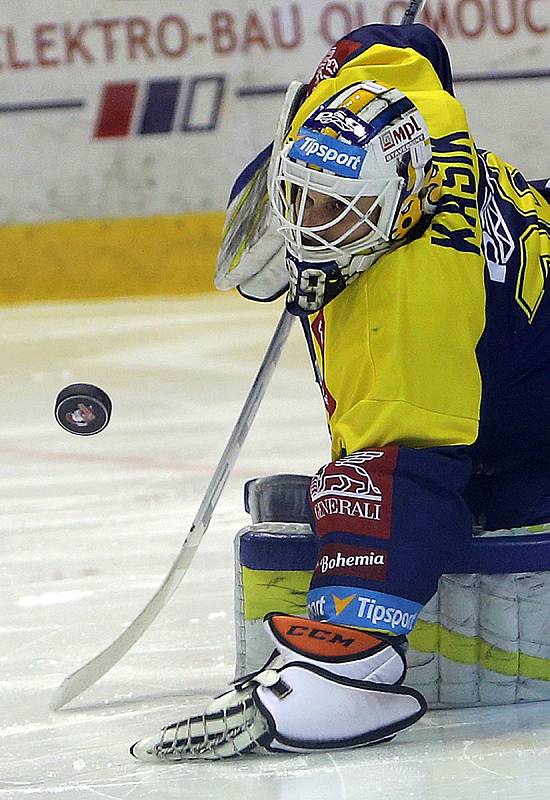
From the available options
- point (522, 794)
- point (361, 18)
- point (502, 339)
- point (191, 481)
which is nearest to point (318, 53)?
point (361, 18)

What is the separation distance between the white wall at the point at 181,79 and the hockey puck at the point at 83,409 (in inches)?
173

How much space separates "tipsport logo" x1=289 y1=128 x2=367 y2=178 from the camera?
139 cm

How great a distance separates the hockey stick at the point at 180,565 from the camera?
1.61 m

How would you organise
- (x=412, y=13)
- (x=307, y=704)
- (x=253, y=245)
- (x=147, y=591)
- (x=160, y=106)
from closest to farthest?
(x=307, y=704) → (x=253, y=245) → (x=412, y=13) → (x=147, y=591) → (x=160, y=106)

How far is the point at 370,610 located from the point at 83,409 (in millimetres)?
397

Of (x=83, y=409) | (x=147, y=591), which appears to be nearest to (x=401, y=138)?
(x=83, y=409)

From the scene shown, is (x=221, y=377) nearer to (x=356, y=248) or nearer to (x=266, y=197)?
(x=266, y=197)

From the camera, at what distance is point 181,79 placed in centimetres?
583

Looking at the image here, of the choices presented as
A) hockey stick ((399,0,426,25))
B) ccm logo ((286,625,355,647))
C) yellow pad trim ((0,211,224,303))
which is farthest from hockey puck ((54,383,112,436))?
yellow pad trim ((0,211,224,303))

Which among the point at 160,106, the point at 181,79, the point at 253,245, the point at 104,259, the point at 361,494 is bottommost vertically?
the point at 361,494

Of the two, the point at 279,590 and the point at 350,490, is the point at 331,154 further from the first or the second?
the point at 279,590

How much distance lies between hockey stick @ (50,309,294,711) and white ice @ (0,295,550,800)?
3 centimetres

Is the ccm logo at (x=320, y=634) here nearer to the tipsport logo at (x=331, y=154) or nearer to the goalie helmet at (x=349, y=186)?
the goalie helmet at (x=349, y=186)

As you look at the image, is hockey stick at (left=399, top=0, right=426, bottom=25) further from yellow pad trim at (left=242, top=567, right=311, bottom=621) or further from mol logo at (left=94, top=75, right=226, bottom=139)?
mol logo at (left=94, top=75, right=226, bottom=139)
